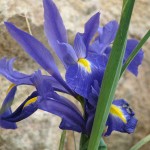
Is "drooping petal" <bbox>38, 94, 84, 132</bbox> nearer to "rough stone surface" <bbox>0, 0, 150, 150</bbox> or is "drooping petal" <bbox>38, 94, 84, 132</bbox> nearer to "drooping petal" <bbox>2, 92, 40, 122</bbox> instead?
"drooping petal" <bbox>2, 92, 40, 122</bbox>

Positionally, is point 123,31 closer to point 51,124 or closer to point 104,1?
point 51,124

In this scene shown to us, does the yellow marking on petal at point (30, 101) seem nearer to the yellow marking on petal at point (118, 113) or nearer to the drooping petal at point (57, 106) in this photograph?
the drooping petal at point (57, 106)

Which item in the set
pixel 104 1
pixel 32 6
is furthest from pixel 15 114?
pixel 104 1

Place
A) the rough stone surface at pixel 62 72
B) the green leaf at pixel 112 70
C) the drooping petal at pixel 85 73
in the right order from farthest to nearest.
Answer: the rough stone surface at pixel 62 72 < the drooping petal at pixel 85 73 < the green leaf at pixel 112 70

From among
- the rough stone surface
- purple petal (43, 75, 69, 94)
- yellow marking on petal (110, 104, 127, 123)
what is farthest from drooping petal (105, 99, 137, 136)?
the rough stone surface

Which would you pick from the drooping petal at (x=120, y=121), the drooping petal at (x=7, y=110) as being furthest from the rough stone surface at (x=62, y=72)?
the drooping petal at (x=120, y=121)

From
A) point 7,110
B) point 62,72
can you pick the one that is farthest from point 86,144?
point 62,72
